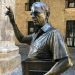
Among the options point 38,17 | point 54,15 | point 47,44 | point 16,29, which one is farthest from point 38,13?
point 54,15

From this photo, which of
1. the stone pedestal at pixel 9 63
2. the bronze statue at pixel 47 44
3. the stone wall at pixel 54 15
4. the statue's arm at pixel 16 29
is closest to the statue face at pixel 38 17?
the bronze statue at pixel 47 44

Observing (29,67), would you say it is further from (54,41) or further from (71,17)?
(71,17)

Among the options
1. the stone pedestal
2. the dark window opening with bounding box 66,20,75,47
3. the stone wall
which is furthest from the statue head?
the stone wall

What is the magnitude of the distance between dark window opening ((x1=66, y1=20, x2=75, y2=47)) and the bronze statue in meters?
20.7

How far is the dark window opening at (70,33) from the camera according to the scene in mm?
23219

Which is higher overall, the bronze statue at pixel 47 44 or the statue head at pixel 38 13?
the statue head at pixel 38 13

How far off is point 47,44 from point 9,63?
7604 mm

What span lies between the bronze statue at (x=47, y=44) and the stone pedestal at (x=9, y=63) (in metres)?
6.71

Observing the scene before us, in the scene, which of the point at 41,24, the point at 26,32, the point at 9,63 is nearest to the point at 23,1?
the point at 26,32

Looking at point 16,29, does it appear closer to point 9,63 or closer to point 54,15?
point 9,63

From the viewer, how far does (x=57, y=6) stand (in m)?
24.3

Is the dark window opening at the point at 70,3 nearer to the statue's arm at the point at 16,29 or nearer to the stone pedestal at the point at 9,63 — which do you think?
the stone pedestal at the point at 9,63

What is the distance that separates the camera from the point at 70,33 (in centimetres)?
2348

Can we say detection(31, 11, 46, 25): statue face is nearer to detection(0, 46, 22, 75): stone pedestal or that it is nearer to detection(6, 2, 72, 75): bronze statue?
detection(6, 2, 72, 75): bronze statue
